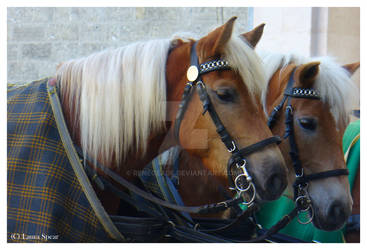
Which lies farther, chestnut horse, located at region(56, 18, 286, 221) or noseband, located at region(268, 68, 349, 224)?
noseband, located at region(268, 68, 349, 224)

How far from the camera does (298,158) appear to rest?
1.40 m

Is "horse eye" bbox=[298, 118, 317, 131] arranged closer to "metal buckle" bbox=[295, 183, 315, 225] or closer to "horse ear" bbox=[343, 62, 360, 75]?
"metal buckle" bbox=[295, 183, 315, 225]

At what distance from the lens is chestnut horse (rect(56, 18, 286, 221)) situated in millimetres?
1067

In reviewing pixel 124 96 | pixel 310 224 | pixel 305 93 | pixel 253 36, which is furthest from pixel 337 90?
pixel 124 96

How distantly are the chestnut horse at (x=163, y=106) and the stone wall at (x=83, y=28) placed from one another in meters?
0.60

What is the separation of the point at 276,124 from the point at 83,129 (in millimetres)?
792

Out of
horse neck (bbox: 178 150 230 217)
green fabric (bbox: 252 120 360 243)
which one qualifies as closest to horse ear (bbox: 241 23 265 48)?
horse neck (bbox: 178 150 230 217)

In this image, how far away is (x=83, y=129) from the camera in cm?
109

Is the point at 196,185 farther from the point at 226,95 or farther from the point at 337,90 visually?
the point at 337,90

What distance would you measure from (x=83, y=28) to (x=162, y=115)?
3.34ft

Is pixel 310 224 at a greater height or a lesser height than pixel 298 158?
lesser

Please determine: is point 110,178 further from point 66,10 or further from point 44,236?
point 66,10

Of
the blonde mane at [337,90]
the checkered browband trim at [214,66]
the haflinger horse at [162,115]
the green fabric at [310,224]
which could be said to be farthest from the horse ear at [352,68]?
the checkered browband trim at [214,66]
